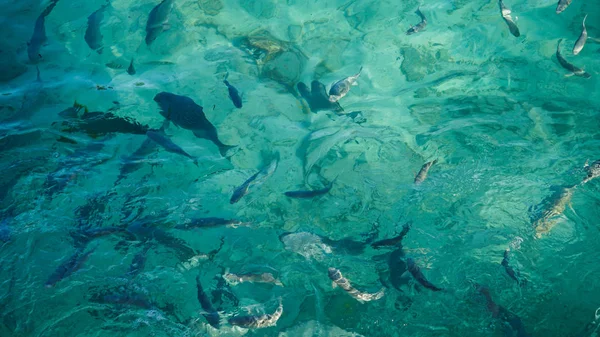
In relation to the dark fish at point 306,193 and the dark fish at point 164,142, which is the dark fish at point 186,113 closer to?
the dark fish at point 164,142

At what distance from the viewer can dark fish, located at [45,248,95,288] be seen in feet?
14.3

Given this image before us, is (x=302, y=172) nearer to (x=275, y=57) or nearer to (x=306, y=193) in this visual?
(x=306, y=193)

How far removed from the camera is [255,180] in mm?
5520

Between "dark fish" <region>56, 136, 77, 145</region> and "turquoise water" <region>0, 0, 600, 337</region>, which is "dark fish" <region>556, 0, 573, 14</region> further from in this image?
"dark fish" <region>56, 136, 77, 145</region>

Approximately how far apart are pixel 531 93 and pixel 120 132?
712 centimetres

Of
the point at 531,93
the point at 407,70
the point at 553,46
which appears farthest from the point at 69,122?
the point at 553,46

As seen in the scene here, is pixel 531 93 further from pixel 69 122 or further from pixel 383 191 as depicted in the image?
pixel 69 122

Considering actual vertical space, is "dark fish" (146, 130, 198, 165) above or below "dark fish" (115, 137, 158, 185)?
above

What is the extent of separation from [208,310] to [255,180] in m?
2.00

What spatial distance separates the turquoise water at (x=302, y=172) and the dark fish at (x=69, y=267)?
0.02 metres

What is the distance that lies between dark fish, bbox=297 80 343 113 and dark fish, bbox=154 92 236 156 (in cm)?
189

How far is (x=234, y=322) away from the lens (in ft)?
14.0

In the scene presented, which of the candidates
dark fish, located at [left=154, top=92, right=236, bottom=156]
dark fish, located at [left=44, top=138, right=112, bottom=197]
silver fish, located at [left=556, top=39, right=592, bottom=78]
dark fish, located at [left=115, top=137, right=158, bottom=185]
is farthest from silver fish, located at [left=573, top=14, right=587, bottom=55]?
dark fish, located at [left=44, top=138, right=112, bottom=197]

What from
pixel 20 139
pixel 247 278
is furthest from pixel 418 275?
pixel 20 139
